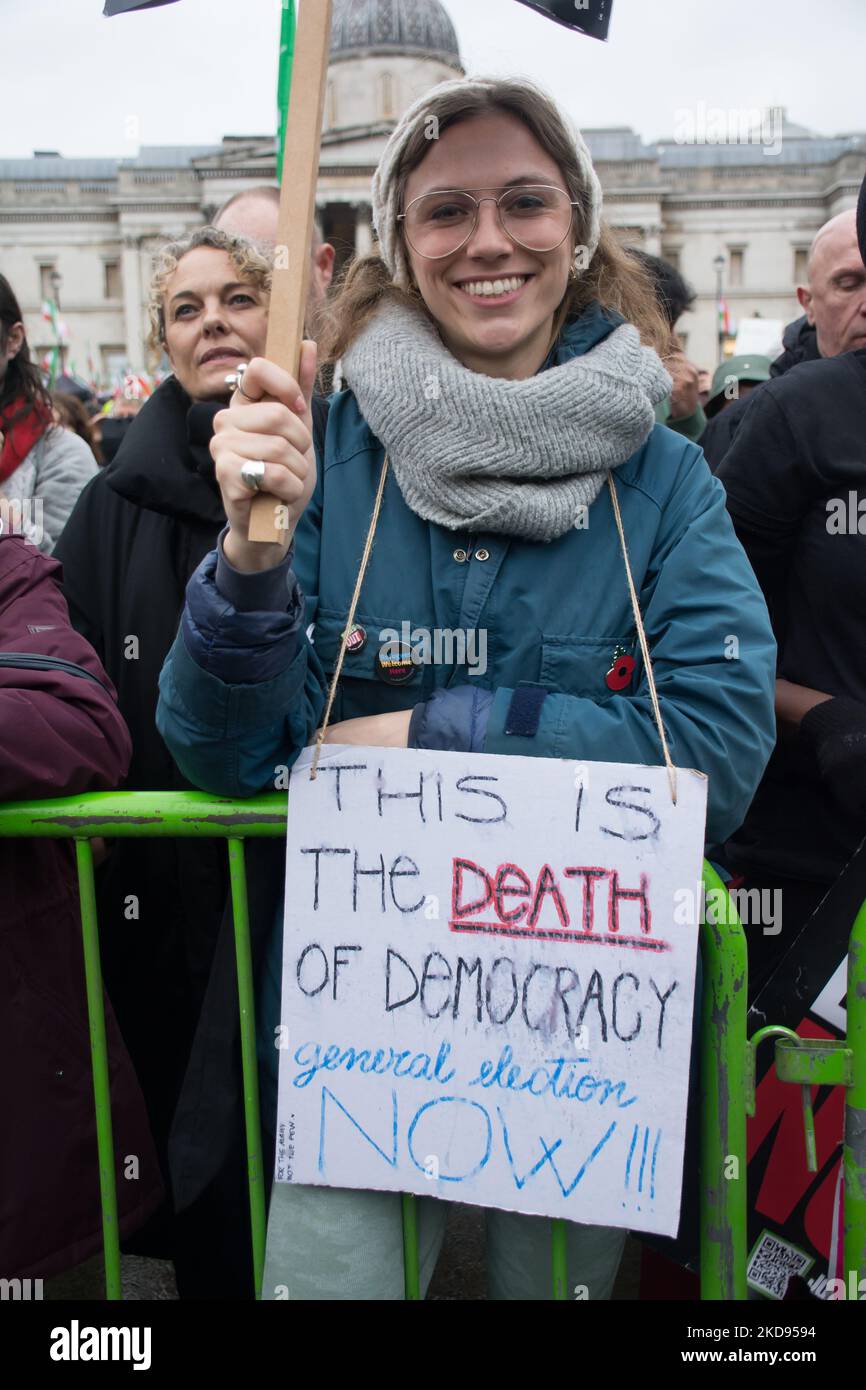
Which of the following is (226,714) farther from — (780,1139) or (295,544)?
(780,1139)

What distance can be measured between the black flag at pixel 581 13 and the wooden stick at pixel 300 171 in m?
0.30

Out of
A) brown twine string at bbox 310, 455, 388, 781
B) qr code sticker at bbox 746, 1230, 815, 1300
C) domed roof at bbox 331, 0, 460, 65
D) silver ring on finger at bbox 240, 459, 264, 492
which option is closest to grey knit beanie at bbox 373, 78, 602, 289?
brown twine string at bbox 310, 455, 388, 781

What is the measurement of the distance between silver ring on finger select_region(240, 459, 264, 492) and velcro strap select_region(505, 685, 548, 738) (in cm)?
43

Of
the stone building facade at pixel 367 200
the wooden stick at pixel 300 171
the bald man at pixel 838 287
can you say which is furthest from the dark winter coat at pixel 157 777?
the stone building facade at pixel 367 200

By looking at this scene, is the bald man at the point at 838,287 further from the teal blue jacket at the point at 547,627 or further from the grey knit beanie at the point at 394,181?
the teal blue jacket at the point at 547,627

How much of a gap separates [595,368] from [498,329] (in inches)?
5.8

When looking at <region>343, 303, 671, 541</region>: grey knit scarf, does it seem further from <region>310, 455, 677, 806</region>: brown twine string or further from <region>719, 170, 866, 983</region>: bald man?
<region>719, 170, 866, 983</region>: bald man

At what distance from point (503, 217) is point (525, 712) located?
685mm

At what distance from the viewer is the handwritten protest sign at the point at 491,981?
1.43 m

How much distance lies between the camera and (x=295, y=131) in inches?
48.3

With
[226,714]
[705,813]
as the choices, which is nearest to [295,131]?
[226,714]

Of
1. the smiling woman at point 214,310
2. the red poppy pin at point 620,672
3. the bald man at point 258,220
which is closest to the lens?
the red poppy pin at point 620,672

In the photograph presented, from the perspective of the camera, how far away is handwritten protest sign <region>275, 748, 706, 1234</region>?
1429 mm

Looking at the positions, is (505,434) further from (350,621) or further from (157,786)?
(157,786)
